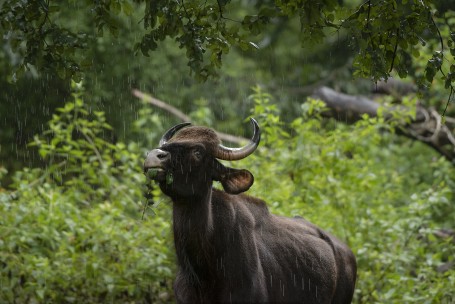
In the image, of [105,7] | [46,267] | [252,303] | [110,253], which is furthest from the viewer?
[110,253]

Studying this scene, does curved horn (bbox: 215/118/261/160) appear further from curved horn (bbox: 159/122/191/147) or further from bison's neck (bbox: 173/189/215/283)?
curved horn (bbox: 159/122/191/147)

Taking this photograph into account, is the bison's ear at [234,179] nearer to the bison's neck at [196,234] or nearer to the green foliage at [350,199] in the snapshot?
the bison's neck at [196,234]

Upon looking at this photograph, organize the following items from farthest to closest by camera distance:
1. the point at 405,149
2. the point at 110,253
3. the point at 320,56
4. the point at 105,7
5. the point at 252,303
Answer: the point at 320,56, the point at 405,149, the point at 110,253, the point at 252,303, the point at 105,7

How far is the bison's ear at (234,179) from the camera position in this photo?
817 centimetres

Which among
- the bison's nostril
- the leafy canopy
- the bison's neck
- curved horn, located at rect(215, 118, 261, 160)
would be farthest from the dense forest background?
curved horn, located at rect(215, 118, 261, 160)

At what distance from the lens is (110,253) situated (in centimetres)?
1092

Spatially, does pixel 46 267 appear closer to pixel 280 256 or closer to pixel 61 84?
pixel 280 256

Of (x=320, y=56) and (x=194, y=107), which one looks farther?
(x=320, y=56)

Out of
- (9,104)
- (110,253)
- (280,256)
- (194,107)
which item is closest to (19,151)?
(9,104)

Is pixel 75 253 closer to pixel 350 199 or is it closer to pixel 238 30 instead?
pixel 350 199

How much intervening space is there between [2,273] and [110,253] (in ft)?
4.40

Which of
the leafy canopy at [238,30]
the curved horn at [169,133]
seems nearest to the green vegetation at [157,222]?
the curved horn at [169,133]

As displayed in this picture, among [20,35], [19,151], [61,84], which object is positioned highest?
[20,35]

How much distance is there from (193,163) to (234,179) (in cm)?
55
